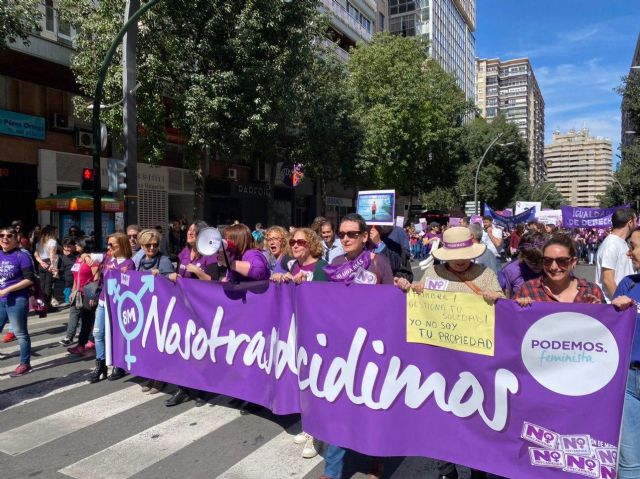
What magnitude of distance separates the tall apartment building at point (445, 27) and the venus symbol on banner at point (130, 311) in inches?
1650

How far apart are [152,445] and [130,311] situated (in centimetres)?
162

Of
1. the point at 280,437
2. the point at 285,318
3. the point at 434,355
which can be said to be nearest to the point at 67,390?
the point at 280,437

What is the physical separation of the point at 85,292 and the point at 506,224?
1822cm

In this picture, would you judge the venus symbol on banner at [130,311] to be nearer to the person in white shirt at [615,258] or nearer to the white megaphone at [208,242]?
the white megaphone at [208,242]

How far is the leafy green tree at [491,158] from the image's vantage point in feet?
131

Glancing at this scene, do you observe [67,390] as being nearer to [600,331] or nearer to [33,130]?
[600,331]

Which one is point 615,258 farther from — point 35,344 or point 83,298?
point 35,344

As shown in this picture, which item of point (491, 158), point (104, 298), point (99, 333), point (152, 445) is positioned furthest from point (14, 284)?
point (491, 158)

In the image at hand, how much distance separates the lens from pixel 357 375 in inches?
135

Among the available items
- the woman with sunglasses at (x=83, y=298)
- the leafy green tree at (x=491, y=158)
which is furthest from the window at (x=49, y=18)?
the leafy green tree at (x=491, y=158)

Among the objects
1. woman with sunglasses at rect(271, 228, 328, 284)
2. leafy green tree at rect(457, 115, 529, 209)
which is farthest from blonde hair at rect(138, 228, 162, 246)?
leafy green tree at rect(457, 115, 529, 209)

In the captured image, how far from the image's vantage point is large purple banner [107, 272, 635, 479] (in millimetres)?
2701

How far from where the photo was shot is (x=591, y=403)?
8.80ft

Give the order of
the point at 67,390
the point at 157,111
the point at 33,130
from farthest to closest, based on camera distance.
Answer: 1. the point at 33,130
2. the point at 157,111
3. the point at 67,390
